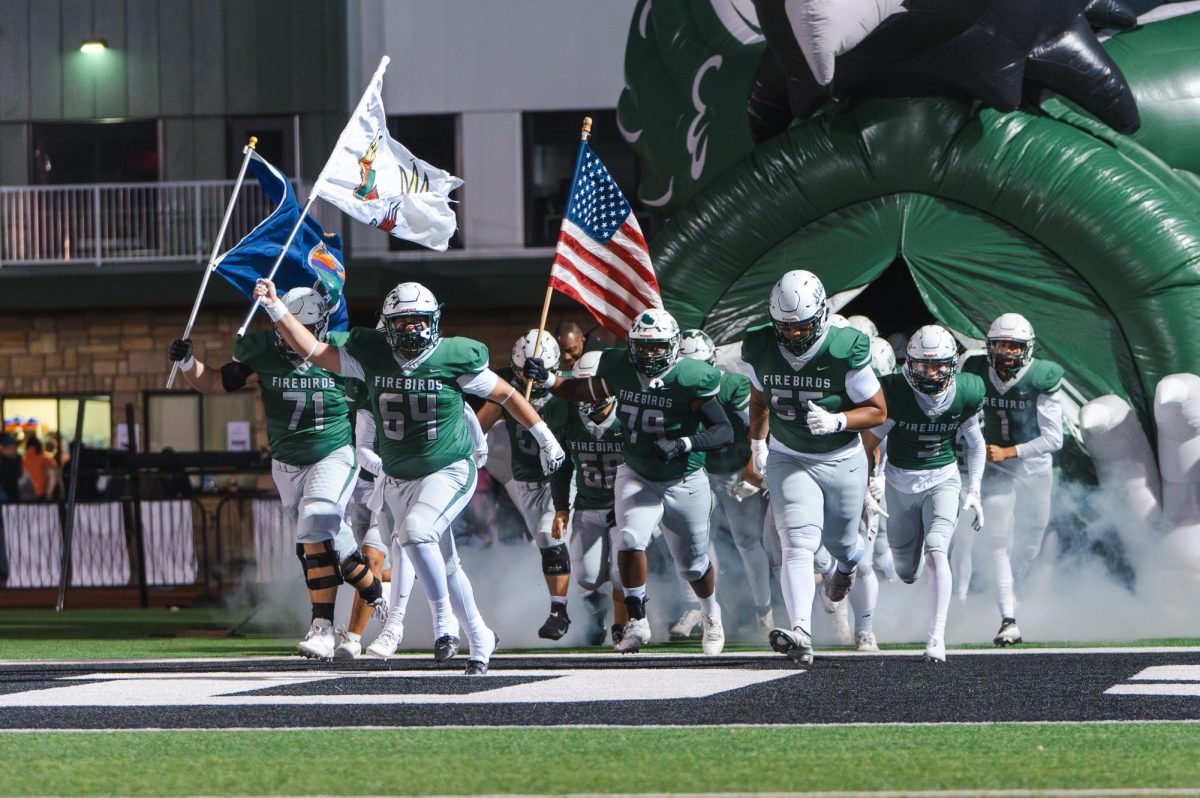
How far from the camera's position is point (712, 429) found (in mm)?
9461

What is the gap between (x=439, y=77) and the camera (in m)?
22.1

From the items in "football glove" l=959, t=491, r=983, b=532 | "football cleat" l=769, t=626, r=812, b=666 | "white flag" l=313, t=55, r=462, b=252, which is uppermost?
"white flag" l=313, t=55, r=462, b=252

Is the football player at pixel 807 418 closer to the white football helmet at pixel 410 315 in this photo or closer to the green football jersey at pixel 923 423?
the green football jersey at pixel 923 423

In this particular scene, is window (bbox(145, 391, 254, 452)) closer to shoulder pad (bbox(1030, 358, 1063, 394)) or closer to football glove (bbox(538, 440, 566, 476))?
shoulder pad (bbox(1030, 358, 1063, 394))

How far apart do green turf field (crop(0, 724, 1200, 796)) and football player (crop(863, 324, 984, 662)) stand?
11.5 feet

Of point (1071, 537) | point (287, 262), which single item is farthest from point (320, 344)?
point (1071, 537)

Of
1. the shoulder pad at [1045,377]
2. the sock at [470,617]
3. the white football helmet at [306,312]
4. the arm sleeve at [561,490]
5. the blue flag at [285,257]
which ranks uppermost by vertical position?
the blue flag at [285,257]

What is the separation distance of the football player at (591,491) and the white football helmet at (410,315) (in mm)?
2370

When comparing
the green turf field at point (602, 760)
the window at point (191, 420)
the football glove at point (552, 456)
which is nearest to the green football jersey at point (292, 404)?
the football glove at point (552, 456)

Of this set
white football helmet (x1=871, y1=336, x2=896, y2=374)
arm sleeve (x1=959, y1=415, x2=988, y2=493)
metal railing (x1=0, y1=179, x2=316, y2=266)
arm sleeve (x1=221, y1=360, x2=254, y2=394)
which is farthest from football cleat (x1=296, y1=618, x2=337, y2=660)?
metal railing (x1=0, y1=179, x2=316, y2=266)

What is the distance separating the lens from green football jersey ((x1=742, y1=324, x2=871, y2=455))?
330 inches

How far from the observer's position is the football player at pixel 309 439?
909 centimetres

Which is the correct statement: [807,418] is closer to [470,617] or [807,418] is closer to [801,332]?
[801,332]

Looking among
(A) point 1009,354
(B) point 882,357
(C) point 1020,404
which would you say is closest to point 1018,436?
(C) point 1020,404
